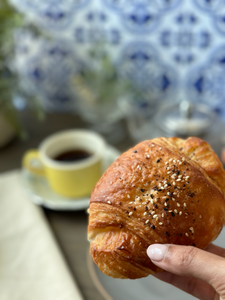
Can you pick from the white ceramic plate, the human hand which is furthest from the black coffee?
the human hand

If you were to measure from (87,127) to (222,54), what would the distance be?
733 mm

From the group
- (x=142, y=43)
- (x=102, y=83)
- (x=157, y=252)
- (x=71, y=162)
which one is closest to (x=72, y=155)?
(x=71, y=162)

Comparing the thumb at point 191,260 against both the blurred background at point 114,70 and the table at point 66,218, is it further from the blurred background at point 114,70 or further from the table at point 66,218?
the blurred background at point 114,70

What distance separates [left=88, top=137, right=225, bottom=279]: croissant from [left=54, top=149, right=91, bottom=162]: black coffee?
59cm

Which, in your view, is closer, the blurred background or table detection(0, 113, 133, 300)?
table detection(0, 113, 133, 300)

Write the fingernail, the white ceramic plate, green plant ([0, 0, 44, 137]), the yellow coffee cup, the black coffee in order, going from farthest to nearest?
green plant ([0, 0, 44, 137]) → the black coffee → the yellow coffee cup → the white ceramic plate → the fingernail

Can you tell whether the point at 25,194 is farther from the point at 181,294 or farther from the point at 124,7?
the point at 124,7

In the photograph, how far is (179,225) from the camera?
554 mm

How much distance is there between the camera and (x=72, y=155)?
3.97 ft

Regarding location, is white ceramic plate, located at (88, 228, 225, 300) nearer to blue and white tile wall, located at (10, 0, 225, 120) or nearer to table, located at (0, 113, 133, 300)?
table, located at (0, 113, 133, 300)

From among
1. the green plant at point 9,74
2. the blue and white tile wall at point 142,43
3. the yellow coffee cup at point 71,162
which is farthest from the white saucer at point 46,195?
the blue and white tile wall at point 142,43

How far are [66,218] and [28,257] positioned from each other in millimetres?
202

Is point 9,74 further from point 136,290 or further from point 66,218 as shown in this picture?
point 136,290

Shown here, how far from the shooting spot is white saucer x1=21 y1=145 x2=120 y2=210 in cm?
108
